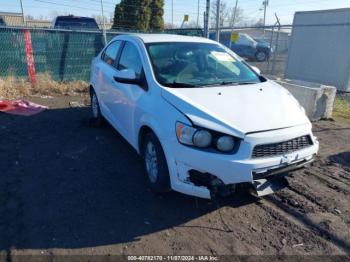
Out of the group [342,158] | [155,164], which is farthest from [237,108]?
[342,158]

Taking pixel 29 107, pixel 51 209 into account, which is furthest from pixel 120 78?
pixel 29 107

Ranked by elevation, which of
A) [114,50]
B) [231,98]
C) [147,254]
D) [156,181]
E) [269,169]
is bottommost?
[147,254]

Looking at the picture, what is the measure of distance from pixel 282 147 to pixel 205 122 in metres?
0.80

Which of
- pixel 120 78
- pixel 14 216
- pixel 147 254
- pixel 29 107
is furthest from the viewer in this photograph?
pixel 29 107

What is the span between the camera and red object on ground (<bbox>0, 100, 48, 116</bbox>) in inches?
280

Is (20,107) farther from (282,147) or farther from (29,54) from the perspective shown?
(282,147)

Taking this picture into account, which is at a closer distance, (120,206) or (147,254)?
(147,254)

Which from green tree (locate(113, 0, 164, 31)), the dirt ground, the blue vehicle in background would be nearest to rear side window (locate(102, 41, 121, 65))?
the dirt ground

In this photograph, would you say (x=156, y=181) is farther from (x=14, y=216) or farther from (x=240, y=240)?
(x=14, y=216)

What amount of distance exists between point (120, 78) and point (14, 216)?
1.92 metres

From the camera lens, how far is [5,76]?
9.04 m

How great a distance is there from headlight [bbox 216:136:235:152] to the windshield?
1004 mm

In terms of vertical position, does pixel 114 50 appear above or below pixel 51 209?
above

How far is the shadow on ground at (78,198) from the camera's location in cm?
298
